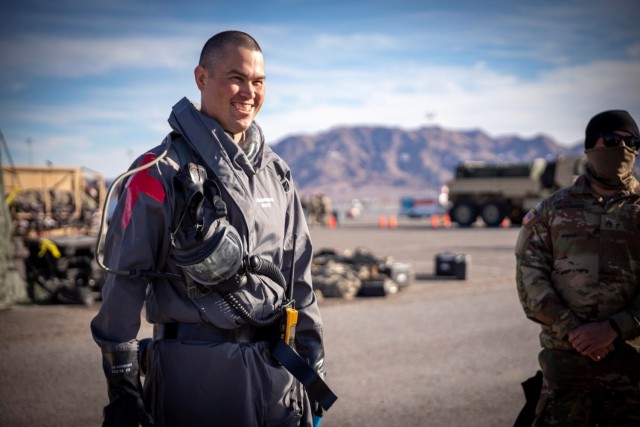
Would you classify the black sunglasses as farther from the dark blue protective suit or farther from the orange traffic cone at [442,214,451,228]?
the orange traffic cone at [442,214,451,228]

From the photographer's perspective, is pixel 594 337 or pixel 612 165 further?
pixel 612 165

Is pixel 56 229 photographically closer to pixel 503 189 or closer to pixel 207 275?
pixel 207 275

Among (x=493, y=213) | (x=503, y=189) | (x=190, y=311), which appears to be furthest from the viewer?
(x=503, y=189)

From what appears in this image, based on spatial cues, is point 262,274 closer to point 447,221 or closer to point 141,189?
point 141,189

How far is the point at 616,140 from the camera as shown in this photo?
3.37 meters

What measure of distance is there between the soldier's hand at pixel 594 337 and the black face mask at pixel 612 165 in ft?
2.31

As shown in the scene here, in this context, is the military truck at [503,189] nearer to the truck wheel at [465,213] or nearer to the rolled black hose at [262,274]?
the truck wheel at [465,213]

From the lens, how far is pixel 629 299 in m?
3.29

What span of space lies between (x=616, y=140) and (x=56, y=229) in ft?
37.8

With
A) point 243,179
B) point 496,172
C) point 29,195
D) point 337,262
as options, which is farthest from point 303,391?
point 496,172

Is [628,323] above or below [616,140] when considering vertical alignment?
below

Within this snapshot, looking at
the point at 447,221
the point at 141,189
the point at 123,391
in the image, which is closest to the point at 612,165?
the point at 141,189

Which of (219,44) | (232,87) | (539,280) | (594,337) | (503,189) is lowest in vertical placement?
(503,189)

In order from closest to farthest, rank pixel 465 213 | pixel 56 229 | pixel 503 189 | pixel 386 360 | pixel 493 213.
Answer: pixel 386 360
pixel 56 229
pixel 493 213
pixel 503 189
pixel 465 213
